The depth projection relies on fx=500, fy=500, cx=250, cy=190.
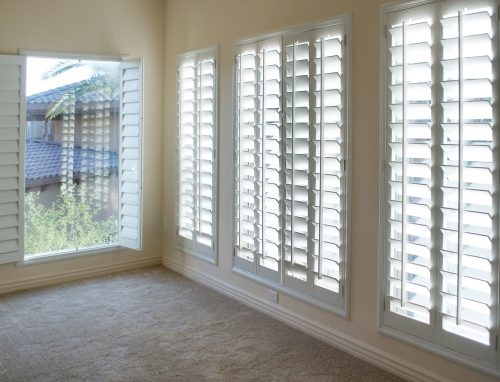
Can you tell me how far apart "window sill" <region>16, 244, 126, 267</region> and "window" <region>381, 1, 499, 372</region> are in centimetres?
296

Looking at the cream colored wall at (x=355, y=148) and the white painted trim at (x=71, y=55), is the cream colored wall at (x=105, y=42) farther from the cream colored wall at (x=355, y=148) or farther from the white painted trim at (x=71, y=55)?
the cream colored wall at (x=355, y=148)

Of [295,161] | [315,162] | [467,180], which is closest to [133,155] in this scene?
[295,161]

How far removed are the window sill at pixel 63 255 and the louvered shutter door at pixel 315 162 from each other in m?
2.14

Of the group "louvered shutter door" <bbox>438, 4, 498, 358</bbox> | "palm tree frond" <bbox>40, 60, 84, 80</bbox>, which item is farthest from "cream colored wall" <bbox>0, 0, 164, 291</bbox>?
"louvered shutter door" <bbox>438, 4, 498, 358</bbox>

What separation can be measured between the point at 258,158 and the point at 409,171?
1.34 meters

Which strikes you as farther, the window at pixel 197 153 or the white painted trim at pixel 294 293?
the window at pixel 197 153

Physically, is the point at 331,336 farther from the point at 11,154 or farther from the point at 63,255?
the point at 11,154

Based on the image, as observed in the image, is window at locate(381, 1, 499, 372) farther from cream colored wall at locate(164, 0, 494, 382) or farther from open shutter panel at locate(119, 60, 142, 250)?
open shutter panel at locate(119, 60, 142, 250)

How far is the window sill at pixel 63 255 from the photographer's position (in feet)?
14.7

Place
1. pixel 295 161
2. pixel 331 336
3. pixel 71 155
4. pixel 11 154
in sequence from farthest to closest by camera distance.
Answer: pixel 71 155 < pixel 11 154 < pixel 295 161 < pixel 331 336

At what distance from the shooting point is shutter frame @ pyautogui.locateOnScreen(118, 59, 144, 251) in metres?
4.75

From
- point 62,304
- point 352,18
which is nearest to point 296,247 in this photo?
point 352,18

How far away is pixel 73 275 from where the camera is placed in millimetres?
4727

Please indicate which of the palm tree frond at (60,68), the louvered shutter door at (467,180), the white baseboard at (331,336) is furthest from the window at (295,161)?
the palm tree frond at (60,68)
